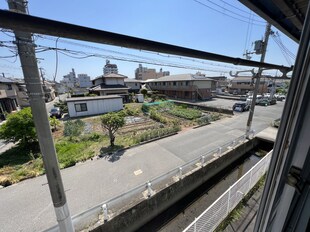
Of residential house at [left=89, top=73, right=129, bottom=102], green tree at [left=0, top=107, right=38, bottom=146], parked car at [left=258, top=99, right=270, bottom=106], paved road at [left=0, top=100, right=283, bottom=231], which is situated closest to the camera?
paved road at [left=0, top=100, right=283, bottom=231]

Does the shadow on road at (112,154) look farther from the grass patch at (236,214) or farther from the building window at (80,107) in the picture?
the building window at (80,107)

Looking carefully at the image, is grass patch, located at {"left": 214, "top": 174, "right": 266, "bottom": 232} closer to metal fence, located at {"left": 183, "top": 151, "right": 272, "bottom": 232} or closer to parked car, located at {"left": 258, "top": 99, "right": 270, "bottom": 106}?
metal fence, located at {"left": 183, "top": 151, "right": 272, "bottom": 232}

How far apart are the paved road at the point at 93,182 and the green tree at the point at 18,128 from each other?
10.9 feet

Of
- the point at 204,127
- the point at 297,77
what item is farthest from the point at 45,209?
the point at 204,127

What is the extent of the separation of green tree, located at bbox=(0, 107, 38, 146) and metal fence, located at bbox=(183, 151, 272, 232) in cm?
924

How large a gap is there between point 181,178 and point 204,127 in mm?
7320

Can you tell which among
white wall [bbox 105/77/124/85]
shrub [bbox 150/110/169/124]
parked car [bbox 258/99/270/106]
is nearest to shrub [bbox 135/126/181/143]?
shrub [bbox 150/110/169/124]

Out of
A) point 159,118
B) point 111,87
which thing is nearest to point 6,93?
point 111,87

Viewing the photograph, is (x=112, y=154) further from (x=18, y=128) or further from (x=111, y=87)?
(x=111, y=87)

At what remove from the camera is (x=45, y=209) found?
459 centimetres

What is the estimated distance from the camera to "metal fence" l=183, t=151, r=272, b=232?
3.30 m

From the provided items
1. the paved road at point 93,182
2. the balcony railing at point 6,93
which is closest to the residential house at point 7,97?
the balcony railing at point 6,93

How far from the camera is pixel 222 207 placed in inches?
151

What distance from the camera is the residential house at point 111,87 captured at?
904 inches
